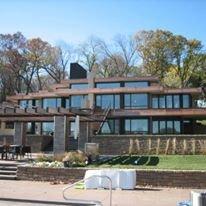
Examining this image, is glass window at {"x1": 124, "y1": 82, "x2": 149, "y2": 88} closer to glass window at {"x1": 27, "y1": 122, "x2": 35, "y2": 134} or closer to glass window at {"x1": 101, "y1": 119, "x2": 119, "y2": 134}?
Answer: glass window at {"x1": 101, "y1": 119, "x2": 119, "y2": 134}

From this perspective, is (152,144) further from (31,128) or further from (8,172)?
(31,128)

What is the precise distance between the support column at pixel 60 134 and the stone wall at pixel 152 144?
11.9 feet

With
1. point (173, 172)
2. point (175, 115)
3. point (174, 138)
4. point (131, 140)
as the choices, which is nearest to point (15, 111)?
point (131, 140)

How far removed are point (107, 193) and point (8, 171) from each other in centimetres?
699

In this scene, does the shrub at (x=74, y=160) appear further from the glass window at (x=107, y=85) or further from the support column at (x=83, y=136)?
the glass window at (x=107, y=85)

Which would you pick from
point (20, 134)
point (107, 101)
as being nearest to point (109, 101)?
point (107, 101)

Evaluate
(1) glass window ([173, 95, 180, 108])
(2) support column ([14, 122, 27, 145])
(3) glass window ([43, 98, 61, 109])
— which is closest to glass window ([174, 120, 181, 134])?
(1) glass window ([173, 95, 180, 108])

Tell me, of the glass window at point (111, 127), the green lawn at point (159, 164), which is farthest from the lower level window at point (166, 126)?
the green lawn at point (159, 164)

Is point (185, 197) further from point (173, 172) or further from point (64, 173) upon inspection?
point (64, 173)

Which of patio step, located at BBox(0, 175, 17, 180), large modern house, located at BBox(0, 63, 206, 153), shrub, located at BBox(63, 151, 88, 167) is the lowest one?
patio step, located at BBox(0, 175, 17, 180)

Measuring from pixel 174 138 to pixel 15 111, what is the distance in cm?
987

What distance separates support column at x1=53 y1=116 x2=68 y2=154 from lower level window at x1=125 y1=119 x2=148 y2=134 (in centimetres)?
2261

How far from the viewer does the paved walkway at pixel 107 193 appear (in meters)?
13.1

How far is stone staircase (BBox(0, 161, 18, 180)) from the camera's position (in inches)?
765
